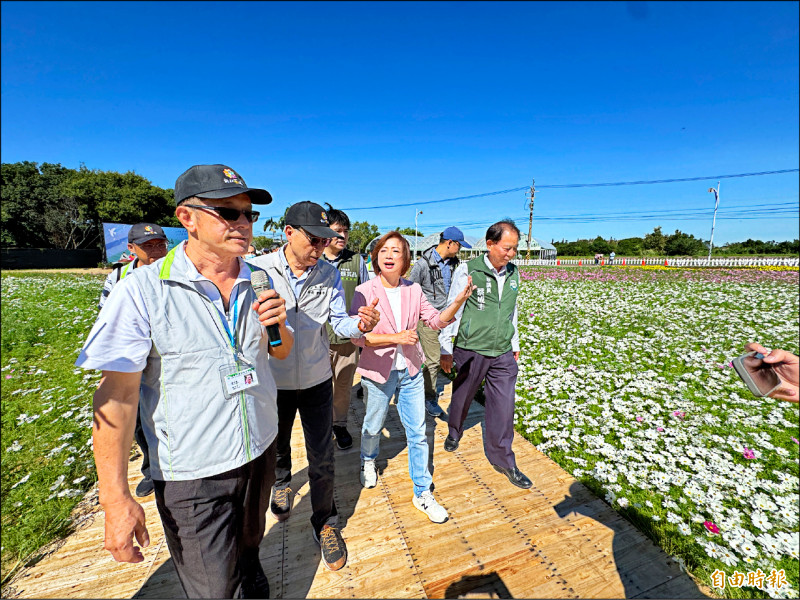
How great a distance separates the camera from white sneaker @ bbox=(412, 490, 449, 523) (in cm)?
298

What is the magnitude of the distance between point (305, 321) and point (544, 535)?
8.44 ft

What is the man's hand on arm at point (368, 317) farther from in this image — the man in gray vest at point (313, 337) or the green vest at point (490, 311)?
the green vest at point (490, 311)

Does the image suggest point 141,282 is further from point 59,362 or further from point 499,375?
point 59,362

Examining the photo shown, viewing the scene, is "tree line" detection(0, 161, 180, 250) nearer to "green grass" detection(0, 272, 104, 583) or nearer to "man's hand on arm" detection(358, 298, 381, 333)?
"green grass" detection(0, 272, 104, 583)

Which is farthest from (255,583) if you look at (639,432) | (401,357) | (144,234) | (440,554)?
(639,432)

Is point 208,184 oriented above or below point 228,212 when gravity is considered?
above

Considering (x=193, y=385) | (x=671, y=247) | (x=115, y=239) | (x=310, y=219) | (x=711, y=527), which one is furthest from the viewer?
(x=671, y=247)

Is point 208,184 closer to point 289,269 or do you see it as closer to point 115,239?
point 289,269

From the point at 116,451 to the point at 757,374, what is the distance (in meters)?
2.87

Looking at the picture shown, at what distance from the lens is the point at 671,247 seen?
57000mm

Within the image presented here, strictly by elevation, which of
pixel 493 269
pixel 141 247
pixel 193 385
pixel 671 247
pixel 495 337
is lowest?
pixel 495 337

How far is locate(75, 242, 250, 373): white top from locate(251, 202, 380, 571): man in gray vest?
1.08 metres

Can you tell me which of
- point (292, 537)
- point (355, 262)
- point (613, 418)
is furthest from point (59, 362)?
point (613, 418)

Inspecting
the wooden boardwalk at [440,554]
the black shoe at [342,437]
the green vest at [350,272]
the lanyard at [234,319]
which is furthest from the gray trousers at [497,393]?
the lanyard at [234,319]
